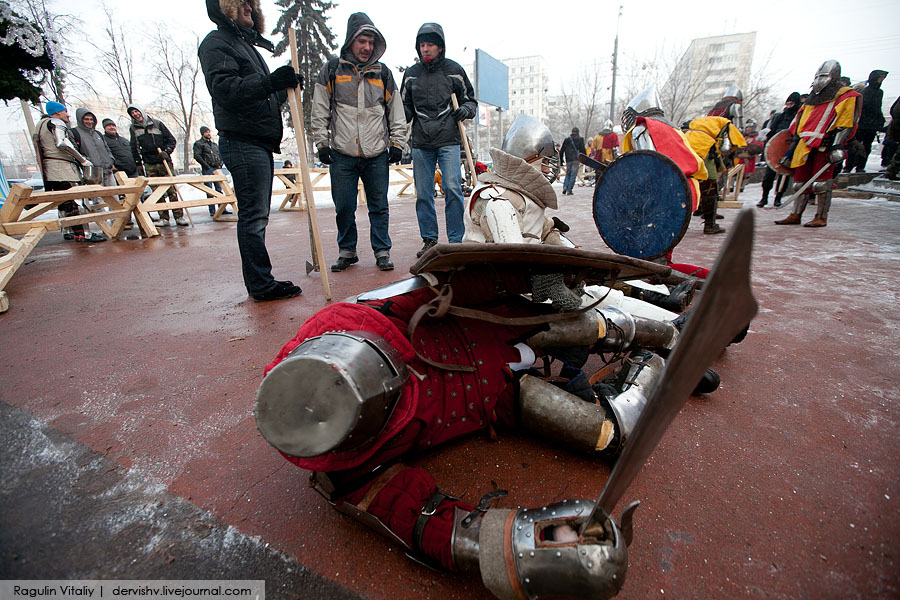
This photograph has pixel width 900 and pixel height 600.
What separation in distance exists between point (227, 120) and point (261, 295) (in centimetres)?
131

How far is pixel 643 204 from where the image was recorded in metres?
2.36

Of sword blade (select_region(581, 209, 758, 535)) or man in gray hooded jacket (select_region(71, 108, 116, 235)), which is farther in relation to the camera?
man in gray hooded jacket (select_region(71, 108, 116, 235))

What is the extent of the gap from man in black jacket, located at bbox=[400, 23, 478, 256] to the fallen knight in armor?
2.71 meters

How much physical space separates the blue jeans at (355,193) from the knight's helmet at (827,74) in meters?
5.70

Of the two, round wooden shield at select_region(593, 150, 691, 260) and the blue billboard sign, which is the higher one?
the blue billboard sign

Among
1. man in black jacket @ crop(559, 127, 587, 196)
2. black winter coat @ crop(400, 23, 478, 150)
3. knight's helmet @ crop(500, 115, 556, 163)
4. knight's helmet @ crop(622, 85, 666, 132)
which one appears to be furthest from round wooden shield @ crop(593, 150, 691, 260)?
man in black jacket @ crop(559, 127, 587, 196)

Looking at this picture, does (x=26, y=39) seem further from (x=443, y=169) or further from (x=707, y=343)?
(x=707, y=343)

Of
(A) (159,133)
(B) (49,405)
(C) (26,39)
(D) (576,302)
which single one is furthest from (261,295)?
(A) (159,133)

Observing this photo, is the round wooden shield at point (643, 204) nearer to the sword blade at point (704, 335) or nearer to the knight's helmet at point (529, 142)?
the knight's helmet at point (529, 142)

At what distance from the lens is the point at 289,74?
9.05ft

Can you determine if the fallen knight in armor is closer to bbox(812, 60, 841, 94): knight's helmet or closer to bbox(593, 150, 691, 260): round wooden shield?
bbox(593, 150, 691, 260): round wooden shield

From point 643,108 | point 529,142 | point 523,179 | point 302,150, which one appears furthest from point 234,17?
point 643,108

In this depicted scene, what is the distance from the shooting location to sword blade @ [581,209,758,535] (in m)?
0.56

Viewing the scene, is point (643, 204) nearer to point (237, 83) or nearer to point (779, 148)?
point (237, 83)
